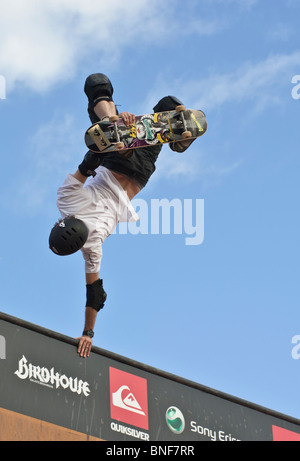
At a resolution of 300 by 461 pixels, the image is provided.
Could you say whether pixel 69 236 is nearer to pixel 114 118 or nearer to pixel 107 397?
pixel 114 118

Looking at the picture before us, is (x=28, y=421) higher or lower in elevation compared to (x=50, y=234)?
lower

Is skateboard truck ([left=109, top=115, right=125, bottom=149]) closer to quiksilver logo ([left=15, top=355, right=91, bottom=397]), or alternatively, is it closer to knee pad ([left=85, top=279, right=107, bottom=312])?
knee pad ([left=85, top=279, right=107, bottom=312])

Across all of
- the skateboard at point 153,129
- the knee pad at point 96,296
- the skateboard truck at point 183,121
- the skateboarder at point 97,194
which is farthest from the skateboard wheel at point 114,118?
the knee pad at point 96,296

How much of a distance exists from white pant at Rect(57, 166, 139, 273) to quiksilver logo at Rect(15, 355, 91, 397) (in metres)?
1.77

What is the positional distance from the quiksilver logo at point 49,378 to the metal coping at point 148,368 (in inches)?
15.9

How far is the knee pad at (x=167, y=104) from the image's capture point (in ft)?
36.3

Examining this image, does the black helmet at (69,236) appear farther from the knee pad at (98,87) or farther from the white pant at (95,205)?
the knee pad at (98,87)

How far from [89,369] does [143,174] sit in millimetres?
2907

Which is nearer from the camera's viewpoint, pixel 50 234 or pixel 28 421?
pixel 28 421
